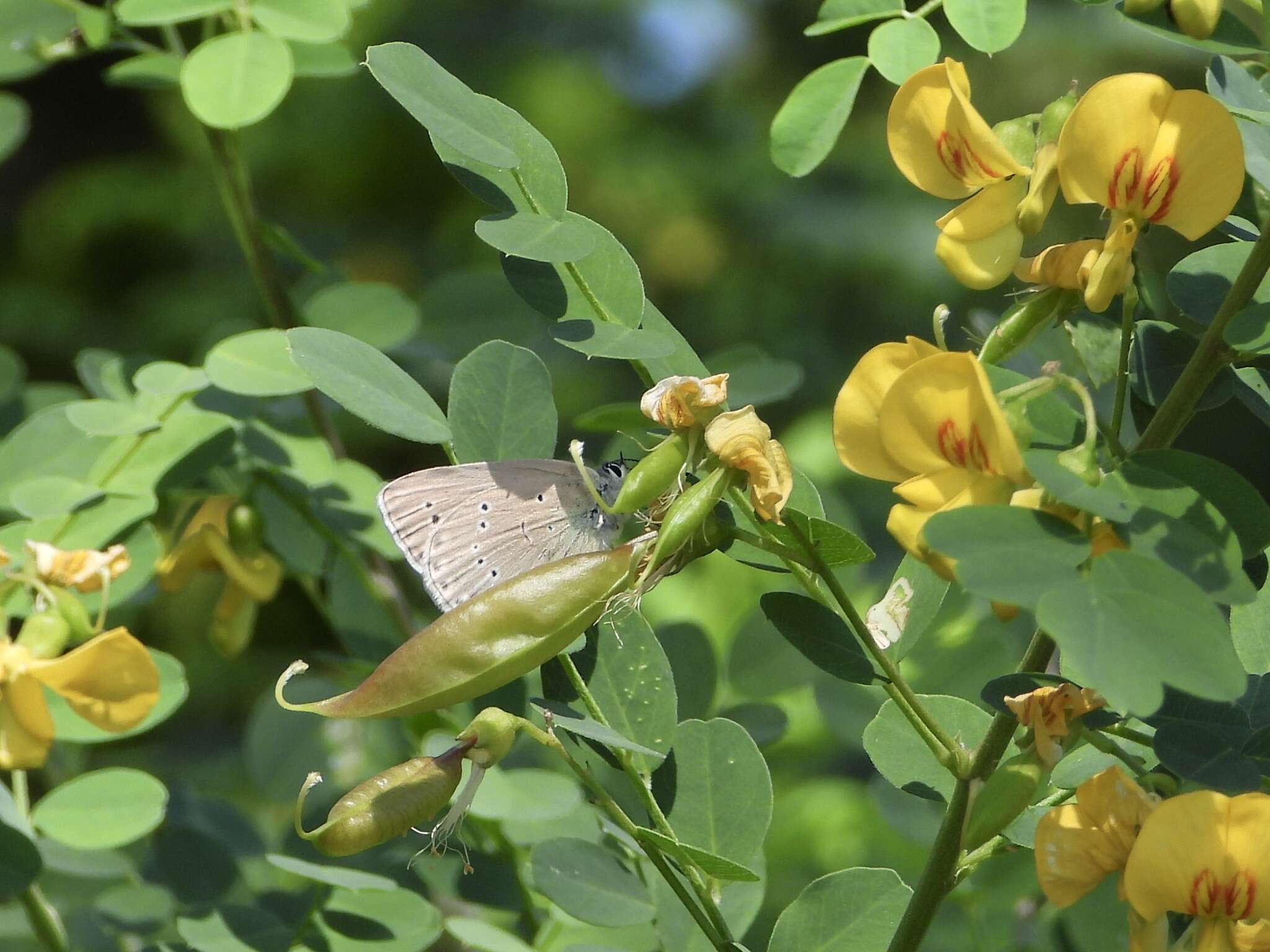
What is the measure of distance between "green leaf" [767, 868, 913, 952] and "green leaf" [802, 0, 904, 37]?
44 centimetres

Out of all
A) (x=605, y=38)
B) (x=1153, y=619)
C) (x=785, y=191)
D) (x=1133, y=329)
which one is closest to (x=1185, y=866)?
(x=1153, y=619)

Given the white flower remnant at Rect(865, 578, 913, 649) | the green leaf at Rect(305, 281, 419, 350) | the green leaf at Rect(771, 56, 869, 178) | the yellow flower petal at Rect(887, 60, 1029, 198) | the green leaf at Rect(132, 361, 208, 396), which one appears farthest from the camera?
the green leaf at Rect(305, 281, 419, 350)

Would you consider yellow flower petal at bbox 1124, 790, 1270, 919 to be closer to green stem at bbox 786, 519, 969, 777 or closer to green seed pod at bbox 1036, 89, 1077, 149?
green stem at bbox 786, 519, 969, 777

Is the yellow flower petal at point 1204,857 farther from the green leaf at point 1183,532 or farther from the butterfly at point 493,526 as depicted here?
the butterfly at point 493,526

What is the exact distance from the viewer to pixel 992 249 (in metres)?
0.58

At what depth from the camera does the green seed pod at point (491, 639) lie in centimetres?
55

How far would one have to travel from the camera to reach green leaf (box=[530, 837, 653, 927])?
702 mm

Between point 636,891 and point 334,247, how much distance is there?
0.74 meters

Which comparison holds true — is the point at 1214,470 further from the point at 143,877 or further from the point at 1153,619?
the point at 143,877

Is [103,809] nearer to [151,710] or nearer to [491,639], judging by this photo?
[151,710]

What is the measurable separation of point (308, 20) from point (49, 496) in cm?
36

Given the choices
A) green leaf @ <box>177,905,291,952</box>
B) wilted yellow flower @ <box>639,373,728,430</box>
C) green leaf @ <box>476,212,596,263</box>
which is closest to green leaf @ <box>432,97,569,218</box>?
green leaf @ <box>476,212,596,263</box>

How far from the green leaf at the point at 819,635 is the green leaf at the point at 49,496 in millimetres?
460

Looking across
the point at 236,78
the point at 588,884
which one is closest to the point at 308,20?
the point at 236,78
